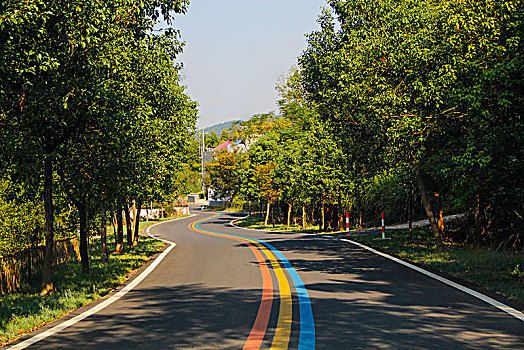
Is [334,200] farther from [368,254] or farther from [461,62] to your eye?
[461,62]

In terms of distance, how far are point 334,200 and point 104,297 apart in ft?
82.3

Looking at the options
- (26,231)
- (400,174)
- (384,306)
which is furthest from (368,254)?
(26,231)

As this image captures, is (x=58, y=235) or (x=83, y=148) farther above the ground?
(x=83, y=148)

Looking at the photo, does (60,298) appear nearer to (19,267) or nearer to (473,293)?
(19,267)

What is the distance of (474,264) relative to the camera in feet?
39.7

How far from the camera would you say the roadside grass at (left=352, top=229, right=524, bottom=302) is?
9.32 metres

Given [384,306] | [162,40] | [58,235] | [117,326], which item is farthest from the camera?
[58,235]

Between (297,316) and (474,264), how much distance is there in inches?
270

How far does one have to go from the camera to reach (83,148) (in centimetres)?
1159

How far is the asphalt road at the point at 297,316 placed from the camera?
18.9 ft

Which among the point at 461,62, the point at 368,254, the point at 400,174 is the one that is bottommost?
the point at 368,254

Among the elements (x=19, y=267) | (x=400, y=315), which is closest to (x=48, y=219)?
(x=19, y=267)

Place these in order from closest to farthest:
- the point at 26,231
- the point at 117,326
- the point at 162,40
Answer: the point at 117,326 → the point at 162,40 → the point at 26,231

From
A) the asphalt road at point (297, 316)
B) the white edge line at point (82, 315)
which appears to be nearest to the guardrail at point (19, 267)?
the white edge line at point (82, 315)
